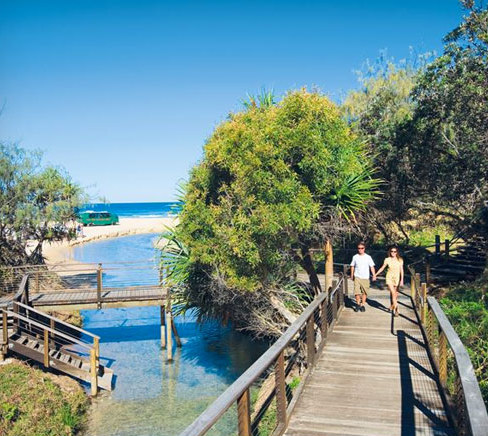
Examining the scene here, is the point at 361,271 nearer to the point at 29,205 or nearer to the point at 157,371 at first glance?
the point at 157,371

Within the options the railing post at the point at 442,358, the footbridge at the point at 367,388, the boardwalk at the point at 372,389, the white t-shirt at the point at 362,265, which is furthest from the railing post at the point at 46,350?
the railing post at the point at 442,358

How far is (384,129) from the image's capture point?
18688mm

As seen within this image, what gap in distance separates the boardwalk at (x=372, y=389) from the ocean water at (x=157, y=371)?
5392 millimetres

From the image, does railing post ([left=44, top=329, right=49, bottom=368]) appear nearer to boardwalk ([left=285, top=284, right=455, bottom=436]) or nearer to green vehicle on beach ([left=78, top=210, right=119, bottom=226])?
boardwalk ([left=285, top=284, right=455, bottom=436])

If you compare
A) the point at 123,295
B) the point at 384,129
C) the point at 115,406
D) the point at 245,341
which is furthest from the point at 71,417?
the point at 384,129

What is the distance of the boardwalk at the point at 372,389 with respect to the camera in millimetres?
5285

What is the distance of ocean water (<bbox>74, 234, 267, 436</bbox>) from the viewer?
1312cm

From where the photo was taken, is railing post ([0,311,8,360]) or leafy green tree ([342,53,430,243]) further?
leafy green tree ([342,53,430,243])

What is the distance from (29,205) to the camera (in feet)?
77.5

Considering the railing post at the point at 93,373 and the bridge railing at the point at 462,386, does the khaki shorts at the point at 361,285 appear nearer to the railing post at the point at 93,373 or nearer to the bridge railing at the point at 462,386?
the bridge railing at the point at 462,386

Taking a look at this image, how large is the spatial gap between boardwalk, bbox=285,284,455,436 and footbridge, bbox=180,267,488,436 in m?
0.01

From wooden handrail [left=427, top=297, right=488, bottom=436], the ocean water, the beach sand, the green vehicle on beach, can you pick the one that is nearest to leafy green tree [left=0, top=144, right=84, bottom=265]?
the ocean water

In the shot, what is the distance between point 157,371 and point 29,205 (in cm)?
1148

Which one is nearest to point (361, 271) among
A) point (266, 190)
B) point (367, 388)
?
point (266, 190)
